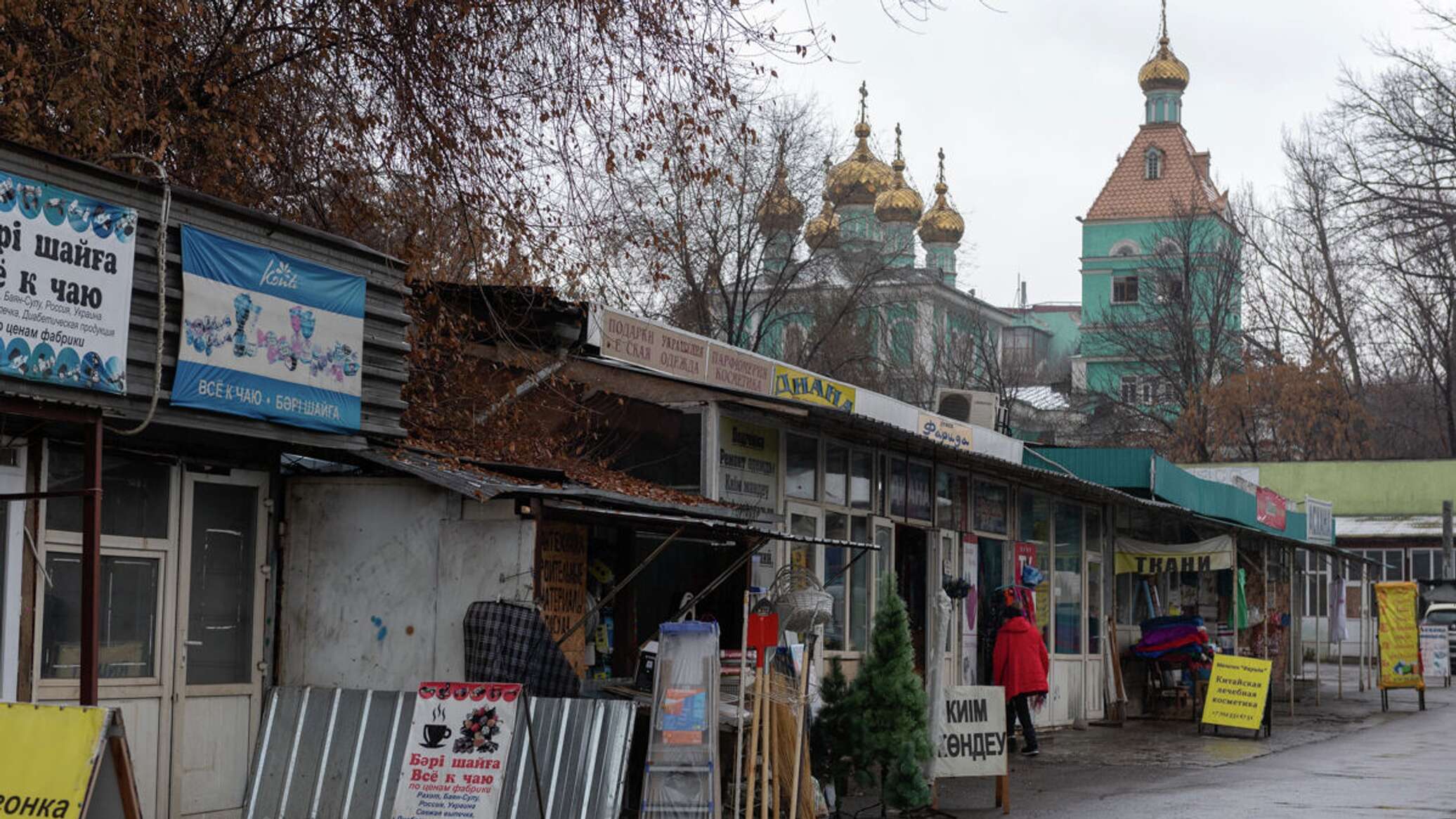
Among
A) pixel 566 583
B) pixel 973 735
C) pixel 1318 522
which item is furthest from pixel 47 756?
pixel 1318 522

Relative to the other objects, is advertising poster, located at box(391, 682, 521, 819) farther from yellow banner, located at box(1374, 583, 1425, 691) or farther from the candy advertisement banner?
yellow banner, located at box(1374, 583, 1425, 691)

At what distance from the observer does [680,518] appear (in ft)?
37.7

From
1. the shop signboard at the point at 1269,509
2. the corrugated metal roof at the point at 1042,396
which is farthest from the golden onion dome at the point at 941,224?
the shop signboard at the point at 1269,509

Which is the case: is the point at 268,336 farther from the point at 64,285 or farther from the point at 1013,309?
the point at 1013,309

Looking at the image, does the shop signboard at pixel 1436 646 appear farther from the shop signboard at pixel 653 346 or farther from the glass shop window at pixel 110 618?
the glass shop window at pixel 110 618

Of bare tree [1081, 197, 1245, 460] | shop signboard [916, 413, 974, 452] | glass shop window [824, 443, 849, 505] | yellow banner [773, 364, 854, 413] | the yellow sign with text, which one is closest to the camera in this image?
glass shop window [824, 443, 849, 505]

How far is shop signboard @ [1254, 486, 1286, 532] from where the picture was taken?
3098cm

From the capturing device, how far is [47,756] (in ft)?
24.8

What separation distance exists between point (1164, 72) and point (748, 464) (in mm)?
80335

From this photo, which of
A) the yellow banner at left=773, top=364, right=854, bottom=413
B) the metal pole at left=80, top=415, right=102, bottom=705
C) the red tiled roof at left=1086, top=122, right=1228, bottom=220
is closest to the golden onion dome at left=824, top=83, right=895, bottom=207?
the yellow banner at left=773, top=364, right=854, bottom=413

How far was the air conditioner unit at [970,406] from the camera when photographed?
2680 cm

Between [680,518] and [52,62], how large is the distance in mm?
5574

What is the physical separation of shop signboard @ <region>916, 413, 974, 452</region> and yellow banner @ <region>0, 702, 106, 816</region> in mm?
13930

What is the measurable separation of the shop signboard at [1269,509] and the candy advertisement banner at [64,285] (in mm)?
23885
